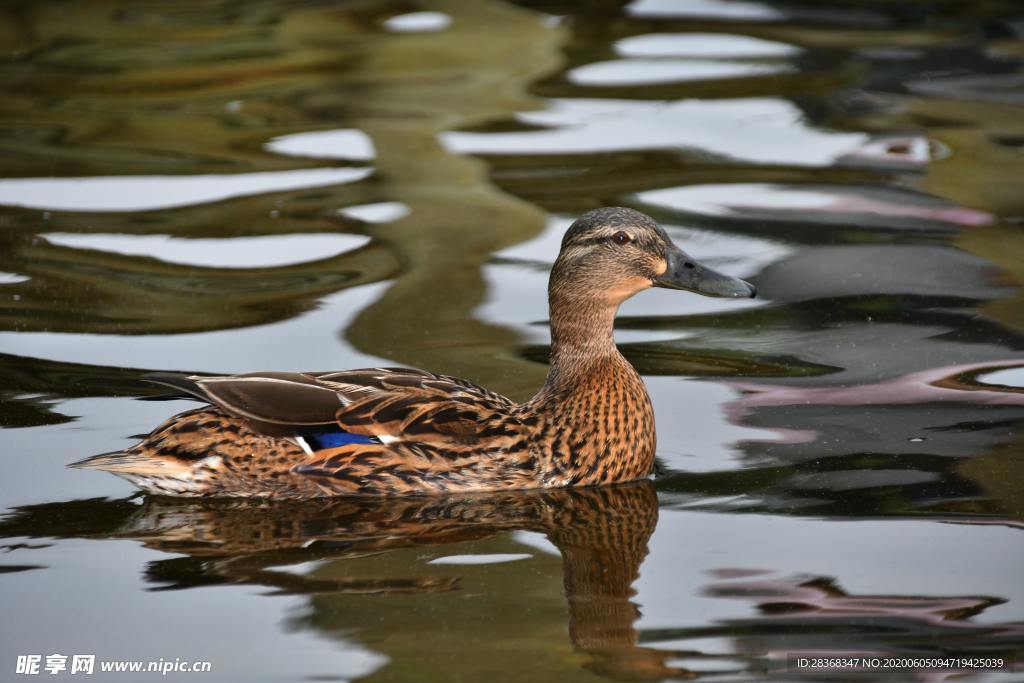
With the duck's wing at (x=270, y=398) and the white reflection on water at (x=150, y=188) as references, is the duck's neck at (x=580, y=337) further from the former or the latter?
the white reflection on water at (x=150, y=188)

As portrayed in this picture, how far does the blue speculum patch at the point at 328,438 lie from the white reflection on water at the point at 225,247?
369cm

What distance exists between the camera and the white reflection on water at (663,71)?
1553 centimetres

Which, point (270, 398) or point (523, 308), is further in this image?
point (523, 308)

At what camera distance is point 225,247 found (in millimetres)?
11180

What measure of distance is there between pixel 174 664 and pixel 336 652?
1.83 ft

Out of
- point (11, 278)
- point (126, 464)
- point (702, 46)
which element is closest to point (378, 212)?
point (11, 278)

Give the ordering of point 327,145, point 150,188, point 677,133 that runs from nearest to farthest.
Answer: point 150,188, point 327,145, point 677,133

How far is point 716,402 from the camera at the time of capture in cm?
841

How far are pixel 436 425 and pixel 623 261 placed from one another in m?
1.22

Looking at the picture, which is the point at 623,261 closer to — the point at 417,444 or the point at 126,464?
the point at 417,444

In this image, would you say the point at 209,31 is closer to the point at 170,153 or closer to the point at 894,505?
the point at 170,153

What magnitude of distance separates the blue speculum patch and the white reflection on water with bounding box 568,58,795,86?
344 inches

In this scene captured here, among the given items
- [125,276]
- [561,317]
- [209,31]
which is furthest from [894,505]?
[209,31]

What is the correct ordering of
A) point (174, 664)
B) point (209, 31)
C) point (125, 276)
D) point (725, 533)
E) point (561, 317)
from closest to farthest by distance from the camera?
point (174, 664) < point (725, 533) < point (561, 317) < point (125, 276) < point (209, 31)
